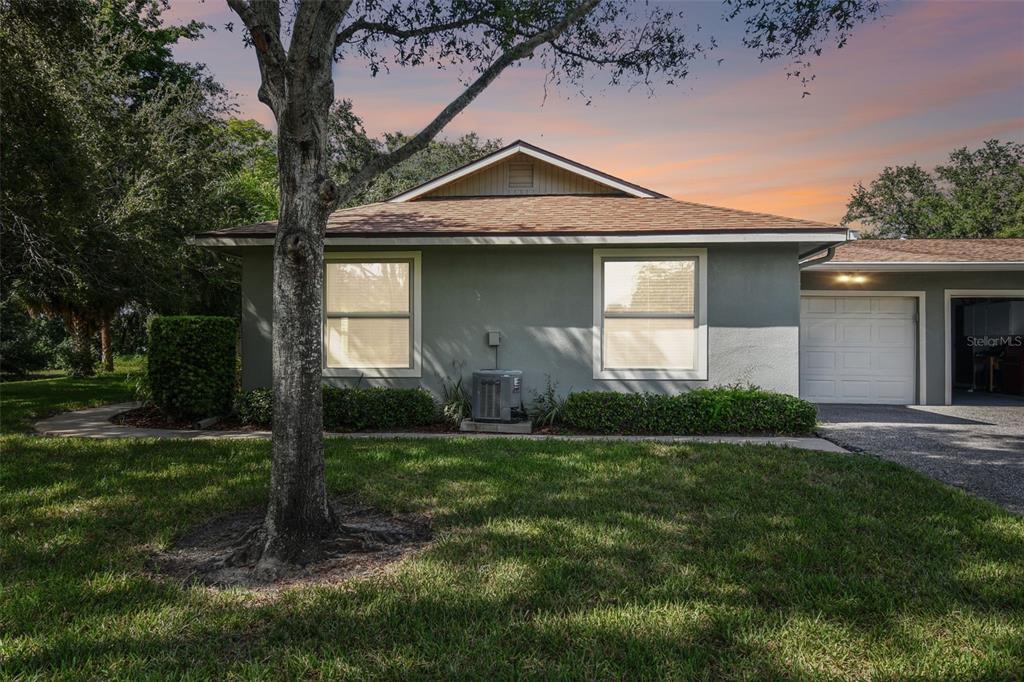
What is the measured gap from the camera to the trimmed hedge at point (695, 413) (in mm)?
7023

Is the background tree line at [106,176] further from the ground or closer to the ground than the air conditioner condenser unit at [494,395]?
further from the ground

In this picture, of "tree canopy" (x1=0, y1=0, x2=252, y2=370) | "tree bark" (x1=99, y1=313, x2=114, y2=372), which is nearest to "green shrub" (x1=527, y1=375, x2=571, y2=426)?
"tree canopy" (x1=0, y1=0, x2=252, y2=370)

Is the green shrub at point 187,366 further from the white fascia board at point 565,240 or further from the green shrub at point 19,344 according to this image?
the green shrub at point 19,344

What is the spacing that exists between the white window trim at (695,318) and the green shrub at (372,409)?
8.65 ft

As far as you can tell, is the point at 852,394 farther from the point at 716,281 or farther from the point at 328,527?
the point at 328,527

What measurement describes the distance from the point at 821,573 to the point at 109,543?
4.38 metres

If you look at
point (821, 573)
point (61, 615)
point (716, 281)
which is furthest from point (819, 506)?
point (61, 615)

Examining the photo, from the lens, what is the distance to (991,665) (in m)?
2.23

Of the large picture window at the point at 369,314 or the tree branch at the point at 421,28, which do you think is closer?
the tree branch at the point at 421,28

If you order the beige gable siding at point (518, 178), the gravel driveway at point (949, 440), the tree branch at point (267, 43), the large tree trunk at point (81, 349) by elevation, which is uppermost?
the beige gable siding at point (518, 178)

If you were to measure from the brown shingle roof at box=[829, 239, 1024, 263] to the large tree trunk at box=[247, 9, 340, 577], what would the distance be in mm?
9369

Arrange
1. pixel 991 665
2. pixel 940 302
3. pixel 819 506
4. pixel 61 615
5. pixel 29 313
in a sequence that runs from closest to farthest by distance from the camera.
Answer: pixel 991 665, pixel 61 615, pixel 819 506, pixel 940 302, pixel 29 313

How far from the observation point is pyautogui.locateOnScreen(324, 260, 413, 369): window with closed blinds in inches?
320

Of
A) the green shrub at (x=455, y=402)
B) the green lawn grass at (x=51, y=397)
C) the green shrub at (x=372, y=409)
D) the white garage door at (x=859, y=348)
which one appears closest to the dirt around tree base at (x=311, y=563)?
the green shrub at (x=372, y=409)
